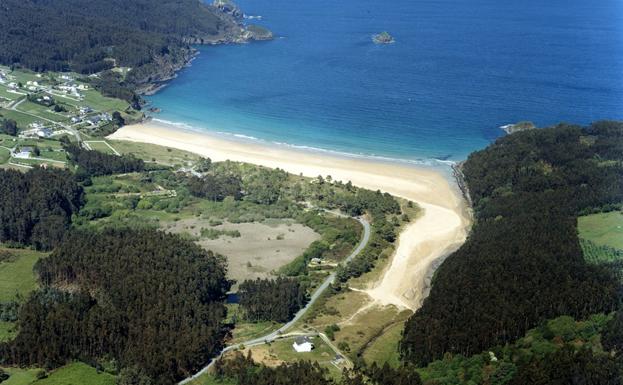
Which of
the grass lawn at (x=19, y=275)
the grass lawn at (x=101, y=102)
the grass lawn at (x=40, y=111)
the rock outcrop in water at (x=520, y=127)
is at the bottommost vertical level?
the grass lawn at (x=19, y=275)

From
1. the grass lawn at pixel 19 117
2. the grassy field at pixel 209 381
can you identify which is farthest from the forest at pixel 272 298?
the grass lawn at pixel 19 117

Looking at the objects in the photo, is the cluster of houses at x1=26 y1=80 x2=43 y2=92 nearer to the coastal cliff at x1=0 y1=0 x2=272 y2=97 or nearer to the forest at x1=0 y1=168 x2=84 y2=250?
the coastal cliff at x1=0 y1=0 x2=272 y2=97

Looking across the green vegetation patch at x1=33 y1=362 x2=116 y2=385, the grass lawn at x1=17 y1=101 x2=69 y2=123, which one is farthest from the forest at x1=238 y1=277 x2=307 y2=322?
the grass lawn at x1=17 y1=101 x2=69 y2=123

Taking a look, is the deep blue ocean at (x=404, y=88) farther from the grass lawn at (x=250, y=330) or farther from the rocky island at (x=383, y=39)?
the grass lawn at (x=250, y=330)

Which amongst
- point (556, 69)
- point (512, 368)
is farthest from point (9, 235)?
point (556, 69)

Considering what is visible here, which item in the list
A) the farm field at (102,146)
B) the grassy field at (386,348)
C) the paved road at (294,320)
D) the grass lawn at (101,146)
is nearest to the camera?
the paved road at (294,320)

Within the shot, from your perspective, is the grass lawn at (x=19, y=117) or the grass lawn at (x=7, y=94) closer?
the grass lawn at (x=19, y=117)

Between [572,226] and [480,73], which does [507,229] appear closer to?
[572,226]
